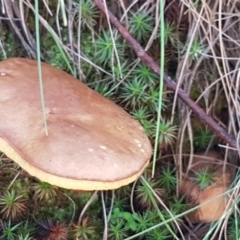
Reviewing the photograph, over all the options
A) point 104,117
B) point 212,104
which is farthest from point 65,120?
point 212,104

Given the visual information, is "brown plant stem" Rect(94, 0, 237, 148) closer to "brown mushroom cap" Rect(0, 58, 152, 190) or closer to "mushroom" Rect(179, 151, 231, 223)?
"mushroom" Rect(179, 151, 231, 223)

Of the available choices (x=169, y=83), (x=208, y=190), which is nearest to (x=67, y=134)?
(x=169, y=83)

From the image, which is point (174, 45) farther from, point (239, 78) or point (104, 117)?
A: point (104, 117)

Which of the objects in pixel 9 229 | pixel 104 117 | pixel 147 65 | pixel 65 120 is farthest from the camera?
pixel 147 65

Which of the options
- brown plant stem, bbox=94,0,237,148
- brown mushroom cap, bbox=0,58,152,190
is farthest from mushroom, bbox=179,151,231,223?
brown mushroom cap, bbox=0,58,152,190

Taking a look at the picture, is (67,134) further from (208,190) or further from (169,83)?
(208,190)

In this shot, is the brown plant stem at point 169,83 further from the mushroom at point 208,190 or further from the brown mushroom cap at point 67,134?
the brown mushroom cap at point 67,134
